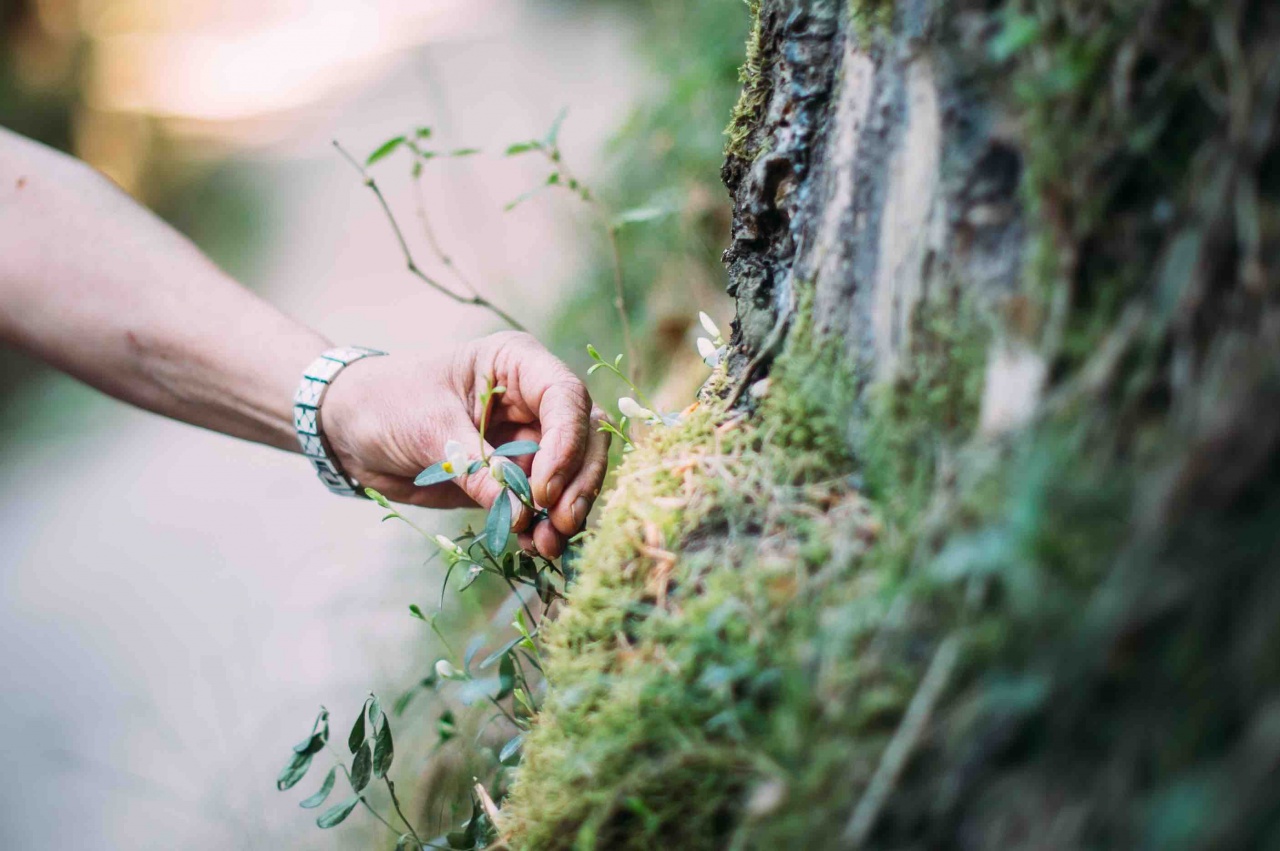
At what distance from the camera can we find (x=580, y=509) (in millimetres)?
1116

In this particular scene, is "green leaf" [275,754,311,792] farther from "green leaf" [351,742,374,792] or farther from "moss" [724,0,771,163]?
"moss" [724,0,771,163]

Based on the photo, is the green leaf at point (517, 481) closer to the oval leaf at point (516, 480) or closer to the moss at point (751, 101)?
the oval leaf at point (516, 480)

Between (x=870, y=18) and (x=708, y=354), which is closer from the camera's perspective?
(x=870, y=18)

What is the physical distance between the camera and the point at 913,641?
541 mm

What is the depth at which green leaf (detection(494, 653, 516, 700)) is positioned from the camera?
3.10 ft

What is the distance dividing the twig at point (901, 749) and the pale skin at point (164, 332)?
37.2 inches

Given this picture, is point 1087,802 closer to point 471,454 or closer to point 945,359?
point 945,359

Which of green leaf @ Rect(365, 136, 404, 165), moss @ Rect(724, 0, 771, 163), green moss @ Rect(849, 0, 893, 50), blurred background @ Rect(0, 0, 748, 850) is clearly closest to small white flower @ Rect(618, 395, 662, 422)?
moss @ Rect(724, 0, 771, 163)

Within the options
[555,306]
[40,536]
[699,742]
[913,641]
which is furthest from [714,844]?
[40,536]

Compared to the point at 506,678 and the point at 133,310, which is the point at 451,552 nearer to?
the point at 506,678

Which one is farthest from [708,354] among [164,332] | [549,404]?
[164,332]

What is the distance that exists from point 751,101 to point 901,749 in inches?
29.9

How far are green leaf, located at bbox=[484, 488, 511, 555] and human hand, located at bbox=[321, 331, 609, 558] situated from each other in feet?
0.20

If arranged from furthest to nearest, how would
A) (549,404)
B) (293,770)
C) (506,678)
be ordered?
(549,404) < (293,770) < (506,678)
